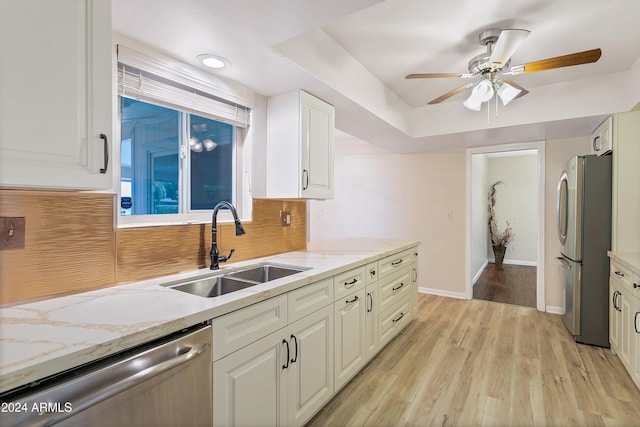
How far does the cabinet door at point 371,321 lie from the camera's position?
88.6 inches

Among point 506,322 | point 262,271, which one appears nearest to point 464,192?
point 506,322

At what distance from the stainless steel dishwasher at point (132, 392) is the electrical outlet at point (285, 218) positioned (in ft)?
4.84

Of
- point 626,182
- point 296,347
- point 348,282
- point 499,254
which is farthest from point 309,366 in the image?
point 499,254

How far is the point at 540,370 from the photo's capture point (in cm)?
231

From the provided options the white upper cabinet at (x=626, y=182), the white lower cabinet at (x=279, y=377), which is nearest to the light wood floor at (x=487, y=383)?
the white lower cabinet at (x=279, y=377)

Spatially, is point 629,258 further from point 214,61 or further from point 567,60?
point 214,61

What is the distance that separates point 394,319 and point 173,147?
7.20 ft

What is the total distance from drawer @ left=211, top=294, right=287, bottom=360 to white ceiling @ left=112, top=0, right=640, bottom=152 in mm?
1282

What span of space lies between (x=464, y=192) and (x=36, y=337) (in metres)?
4.27

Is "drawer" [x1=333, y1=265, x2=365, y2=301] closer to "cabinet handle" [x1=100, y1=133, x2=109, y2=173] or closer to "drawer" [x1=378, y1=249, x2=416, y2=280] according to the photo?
"drawer" [x1=378, y1=249, x2=416, y2=280]

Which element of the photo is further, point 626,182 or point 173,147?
point 626,182

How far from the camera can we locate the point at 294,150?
220cm

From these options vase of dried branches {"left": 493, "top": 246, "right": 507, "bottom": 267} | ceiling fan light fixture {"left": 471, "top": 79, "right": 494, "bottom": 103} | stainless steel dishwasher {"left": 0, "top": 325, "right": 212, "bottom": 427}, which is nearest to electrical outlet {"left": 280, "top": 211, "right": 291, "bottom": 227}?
stainless steel dishwasher {"left": 0, "top": 325, "right": 212, "bottom": 427}

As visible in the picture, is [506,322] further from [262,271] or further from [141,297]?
[141,297]
